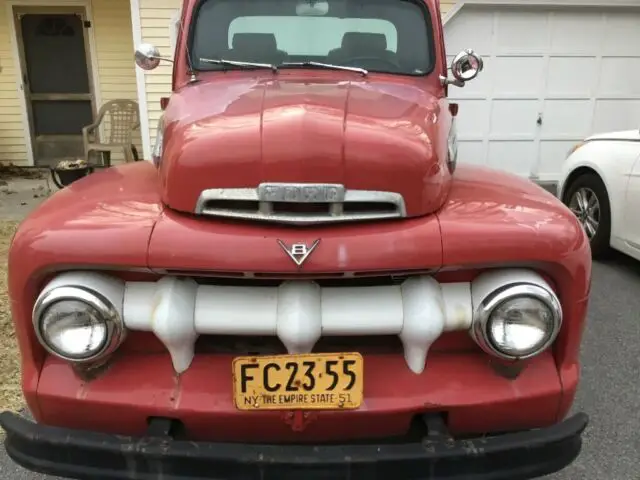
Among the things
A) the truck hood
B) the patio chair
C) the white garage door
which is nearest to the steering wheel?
the truck hood

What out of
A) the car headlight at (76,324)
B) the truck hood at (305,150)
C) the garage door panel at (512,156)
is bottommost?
Result: the garage door panel at (512,156)

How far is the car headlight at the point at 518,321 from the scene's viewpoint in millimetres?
1944

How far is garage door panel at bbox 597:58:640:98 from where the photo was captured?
889 centimetres

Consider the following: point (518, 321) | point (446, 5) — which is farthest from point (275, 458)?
point (446, 5)

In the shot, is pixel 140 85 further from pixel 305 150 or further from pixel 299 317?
pixel 299 317

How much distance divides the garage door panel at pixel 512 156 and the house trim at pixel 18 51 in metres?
6.64

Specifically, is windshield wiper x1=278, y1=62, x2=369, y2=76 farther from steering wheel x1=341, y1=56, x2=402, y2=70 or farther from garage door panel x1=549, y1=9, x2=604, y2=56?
garage door panel x1=549, y1=9, x2=604, y2=56

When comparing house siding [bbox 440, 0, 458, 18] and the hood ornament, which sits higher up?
house siding [bbox 440, 0, 458, 18]

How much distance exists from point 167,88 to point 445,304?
24.2 ft

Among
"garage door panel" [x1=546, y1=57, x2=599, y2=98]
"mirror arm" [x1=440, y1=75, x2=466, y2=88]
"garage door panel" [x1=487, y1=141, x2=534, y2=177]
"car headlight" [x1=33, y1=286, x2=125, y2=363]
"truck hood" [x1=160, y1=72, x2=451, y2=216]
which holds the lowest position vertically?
"garage door panel" [x1=487, y1=141, x2=534, y2=177]

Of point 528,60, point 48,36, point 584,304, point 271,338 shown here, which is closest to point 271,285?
point 271,338

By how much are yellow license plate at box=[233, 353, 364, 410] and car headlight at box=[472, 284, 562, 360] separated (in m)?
0.43

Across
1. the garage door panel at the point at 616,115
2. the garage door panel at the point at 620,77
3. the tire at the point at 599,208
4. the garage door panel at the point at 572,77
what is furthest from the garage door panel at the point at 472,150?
the tire at the point at 599,208

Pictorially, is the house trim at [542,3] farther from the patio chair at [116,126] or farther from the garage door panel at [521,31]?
the patio chair at [116,126]
